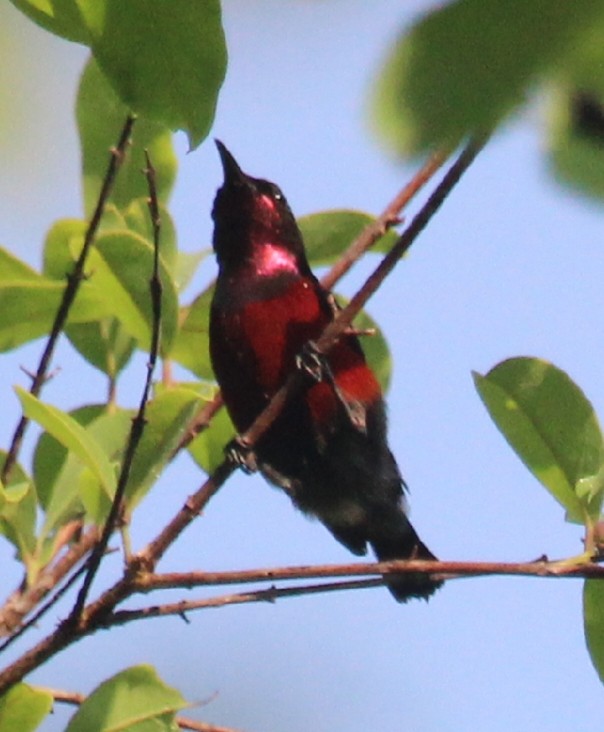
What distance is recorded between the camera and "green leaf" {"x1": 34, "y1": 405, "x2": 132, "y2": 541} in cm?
190

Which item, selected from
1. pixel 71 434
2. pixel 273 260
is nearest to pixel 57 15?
pixel 71 434

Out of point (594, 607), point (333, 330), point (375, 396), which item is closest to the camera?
point (594, 607)

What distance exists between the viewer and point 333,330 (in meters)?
1.93

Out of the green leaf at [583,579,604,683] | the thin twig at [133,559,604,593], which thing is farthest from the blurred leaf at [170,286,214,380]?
the green leaf at [583,579,604,683]

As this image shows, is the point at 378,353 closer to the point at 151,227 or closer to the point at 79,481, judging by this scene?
the point at 151,227

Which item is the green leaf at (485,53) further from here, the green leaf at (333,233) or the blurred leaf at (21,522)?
the green leaf at (333,233)

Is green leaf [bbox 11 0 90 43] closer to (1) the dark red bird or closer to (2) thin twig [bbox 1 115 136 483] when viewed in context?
(2) thin twig [bbox 1 115 136 483]

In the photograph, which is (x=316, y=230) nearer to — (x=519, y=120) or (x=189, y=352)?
(x=189, y=352)

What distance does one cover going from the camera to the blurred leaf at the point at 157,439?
6.24 feet

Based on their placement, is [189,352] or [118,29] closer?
[118,29]

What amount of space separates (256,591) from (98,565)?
0.31 metres

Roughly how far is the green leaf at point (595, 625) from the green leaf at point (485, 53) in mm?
1628

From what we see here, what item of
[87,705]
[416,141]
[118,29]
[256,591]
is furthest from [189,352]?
[416,141]

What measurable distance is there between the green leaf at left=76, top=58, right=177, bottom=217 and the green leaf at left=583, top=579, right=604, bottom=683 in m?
1.25
